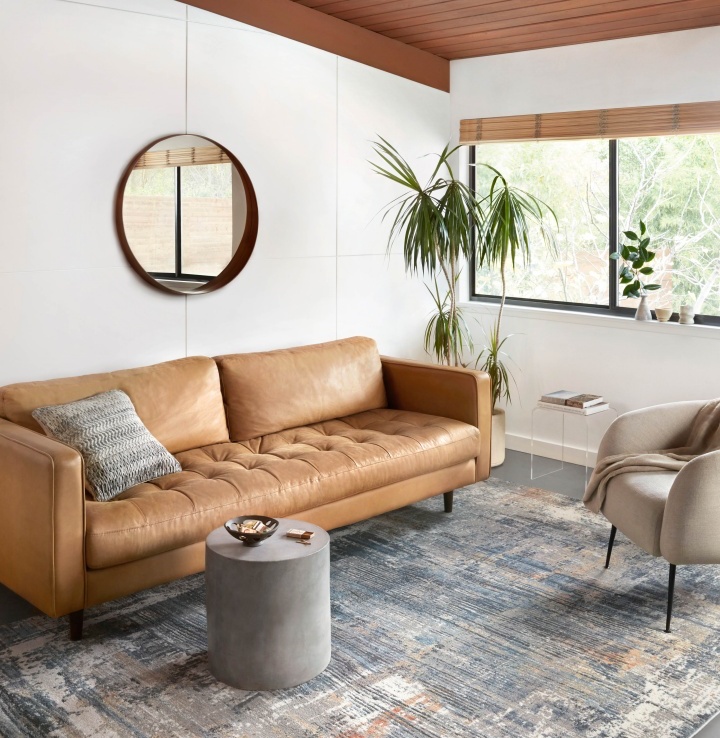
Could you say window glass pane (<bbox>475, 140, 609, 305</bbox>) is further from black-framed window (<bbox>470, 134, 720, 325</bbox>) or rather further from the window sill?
the window sill

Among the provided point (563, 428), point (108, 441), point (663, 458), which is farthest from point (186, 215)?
point (563, 428)

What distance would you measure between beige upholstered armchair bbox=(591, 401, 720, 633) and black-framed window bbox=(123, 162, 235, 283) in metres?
2.05

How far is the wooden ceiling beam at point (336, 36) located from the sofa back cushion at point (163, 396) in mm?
1697

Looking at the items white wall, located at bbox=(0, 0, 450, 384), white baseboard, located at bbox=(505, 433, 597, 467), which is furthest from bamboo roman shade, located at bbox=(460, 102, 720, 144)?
white baseboard, located at bbox=(505, 433, 597, 467)

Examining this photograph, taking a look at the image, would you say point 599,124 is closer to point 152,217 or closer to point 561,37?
point 561,37

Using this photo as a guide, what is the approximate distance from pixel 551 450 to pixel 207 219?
2.49 m

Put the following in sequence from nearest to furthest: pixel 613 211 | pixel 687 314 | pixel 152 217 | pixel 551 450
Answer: pixel 152 217 < pixel 687 314 < pixel 613 211 < pixel 551 450

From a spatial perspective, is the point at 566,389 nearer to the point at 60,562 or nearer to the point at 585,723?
the point at 585,723

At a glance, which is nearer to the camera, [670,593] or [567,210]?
[670,593]

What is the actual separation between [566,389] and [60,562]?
10.8 feet

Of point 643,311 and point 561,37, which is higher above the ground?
point 561,37

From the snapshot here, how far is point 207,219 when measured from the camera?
4.23 metres

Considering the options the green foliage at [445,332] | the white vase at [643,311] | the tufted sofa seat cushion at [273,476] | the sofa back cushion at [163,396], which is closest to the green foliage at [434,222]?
the green foliage at [445,332]

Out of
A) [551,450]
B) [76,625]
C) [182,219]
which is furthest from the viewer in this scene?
[551,450]
